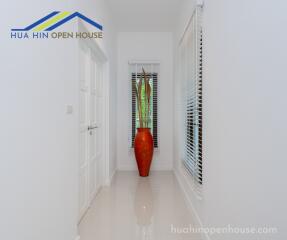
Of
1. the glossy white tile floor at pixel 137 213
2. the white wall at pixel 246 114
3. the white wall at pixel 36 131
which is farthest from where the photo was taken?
the glossy white tile floor at pixel 137 213

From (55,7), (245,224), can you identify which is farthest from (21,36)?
(245,224)

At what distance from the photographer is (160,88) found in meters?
4.86

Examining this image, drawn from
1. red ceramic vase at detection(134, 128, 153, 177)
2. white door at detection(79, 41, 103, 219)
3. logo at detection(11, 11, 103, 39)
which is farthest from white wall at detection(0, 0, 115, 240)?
red ceramic vase at detection(134, 128, 153, 177)

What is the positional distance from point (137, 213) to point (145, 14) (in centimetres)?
334

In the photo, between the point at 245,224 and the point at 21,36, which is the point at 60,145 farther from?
the point at 245,224

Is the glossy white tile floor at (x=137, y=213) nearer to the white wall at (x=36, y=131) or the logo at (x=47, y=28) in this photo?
the white wall at (x=36, y=131)

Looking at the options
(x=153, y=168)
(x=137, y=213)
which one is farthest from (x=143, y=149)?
(x=137, y=213)

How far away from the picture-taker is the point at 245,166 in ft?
4.24

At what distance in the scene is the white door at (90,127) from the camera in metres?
2.56

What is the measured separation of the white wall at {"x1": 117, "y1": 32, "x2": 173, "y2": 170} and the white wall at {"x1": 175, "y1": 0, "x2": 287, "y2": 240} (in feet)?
9.32

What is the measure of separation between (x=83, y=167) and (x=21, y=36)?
172cm

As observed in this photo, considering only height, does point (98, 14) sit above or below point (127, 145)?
above

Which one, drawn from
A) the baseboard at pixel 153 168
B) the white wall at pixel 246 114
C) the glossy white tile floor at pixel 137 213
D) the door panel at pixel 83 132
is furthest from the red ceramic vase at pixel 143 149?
the white wall at pixel 246 114

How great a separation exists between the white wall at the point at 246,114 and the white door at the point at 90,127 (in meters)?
1.40
